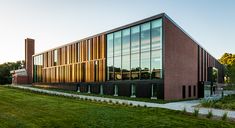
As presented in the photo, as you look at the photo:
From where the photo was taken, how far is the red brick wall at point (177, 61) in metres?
33.3

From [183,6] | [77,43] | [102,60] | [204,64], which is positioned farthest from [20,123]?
[204,64]

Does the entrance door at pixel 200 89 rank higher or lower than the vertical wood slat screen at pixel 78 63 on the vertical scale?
lower

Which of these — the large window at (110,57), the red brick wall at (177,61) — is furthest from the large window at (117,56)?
the red brick wall at (177,61)

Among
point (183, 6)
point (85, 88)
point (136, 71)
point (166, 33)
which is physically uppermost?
point (183, 6)

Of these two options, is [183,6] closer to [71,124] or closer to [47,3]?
[47,3]

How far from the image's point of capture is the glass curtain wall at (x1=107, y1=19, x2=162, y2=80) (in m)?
33.5

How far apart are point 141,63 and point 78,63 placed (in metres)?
19.5

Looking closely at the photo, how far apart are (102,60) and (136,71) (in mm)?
9321

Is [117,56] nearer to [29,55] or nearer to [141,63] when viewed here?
[141,63]

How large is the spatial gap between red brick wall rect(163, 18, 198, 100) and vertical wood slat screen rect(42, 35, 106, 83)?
12.3m

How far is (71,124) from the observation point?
45.7 ft

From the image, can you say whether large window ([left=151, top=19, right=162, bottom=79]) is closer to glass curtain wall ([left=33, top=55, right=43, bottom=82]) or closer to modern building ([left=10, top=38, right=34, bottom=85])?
glass curtain wall ([left=33, top=55, right=43, bottom=82])

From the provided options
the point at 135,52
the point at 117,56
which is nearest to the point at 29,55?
the point at 117,56

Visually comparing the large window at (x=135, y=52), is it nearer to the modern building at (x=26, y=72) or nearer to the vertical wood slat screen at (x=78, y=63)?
the vertical wood slat screen at (x=78, y=63)
